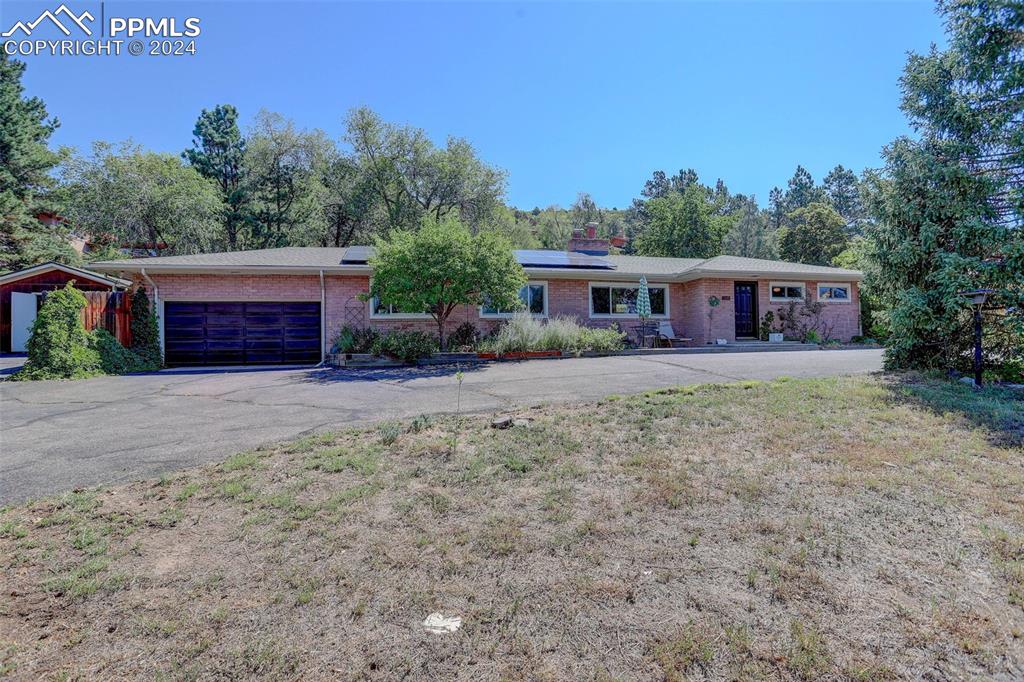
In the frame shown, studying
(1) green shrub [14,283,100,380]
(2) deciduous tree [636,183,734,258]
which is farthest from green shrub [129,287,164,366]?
(2) deciduous tree [636,183,734,258]

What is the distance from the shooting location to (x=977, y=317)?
267 inches

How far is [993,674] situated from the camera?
181 centimetres

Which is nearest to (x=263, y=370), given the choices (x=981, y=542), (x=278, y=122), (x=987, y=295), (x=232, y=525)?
(x=232, y=525)

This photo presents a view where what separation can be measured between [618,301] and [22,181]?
28704 millimetres

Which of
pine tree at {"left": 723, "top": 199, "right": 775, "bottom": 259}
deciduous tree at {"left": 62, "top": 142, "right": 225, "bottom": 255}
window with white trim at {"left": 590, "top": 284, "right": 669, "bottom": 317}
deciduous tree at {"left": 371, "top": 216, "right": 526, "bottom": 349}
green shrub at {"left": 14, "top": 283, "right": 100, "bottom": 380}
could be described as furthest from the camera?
pine tree at {"left": 723, "top": 199, "right": 775, "bottom": 259}

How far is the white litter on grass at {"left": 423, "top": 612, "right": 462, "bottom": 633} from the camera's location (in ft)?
6.84

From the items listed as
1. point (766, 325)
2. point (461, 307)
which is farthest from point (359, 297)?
point (766, 325)

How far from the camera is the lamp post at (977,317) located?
662cm

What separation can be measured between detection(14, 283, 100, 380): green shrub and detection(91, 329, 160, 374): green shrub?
0.86ft

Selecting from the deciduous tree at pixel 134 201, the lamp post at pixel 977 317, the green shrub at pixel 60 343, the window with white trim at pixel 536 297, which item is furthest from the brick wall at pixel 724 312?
the deciduous tree at pixel 134 201

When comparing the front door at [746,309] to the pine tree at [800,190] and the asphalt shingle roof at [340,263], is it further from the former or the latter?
the pine tree at [800,190]

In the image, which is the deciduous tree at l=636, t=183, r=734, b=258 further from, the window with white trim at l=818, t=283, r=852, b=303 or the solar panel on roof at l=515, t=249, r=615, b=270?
the solar panel on roof at l=515, t=249, r=615, b=270

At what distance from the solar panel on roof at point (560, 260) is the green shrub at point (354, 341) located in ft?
18.3

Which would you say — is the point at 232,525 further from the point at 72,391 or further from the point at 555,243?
the point at 555,243
